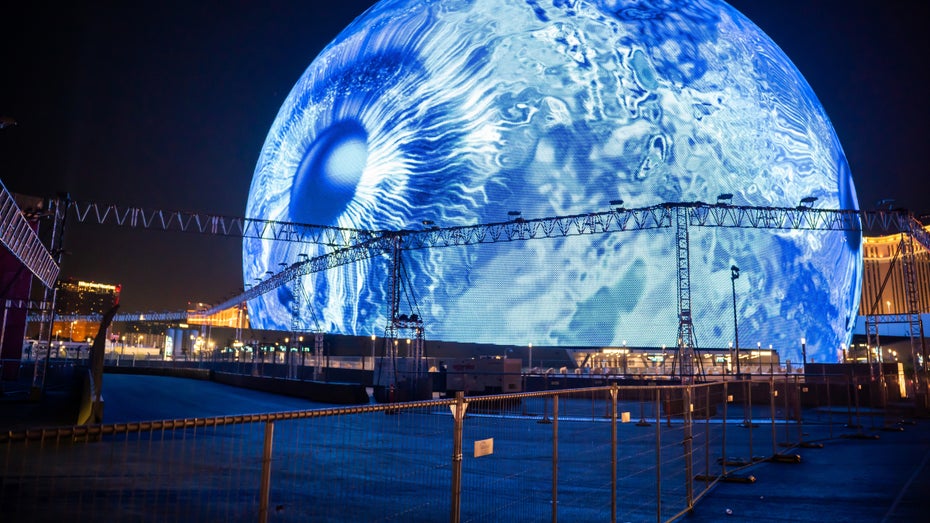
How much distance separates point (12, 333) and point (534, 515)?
34.0m

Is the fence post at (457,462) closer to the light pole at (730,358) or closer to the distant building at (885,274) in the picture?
the light pole at (730,358)

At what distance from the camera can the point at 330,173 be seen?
139 ft

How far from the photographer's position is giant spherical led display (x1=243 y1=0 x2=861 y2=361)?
1513 inches

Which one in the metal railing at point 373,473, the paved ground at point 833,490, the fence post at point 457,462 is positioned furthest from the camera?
the paved ground at point 833,490

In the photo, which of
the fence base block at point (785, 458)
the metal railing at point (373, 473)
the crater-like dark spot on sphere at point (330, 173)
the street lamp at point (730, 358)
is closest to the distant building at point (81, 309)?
the crater-like dark spot on sphere at point (330, 173)

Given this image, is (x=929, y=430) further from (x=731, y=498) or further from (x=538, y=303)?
(x=538, y=303)

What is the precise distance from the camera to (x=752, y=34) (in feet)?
142

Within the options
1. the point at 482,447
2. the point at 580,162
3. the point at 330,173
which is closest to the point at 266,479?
the point at 482,447

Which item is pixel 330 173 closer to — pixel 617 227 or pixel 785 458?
pixel 617 227

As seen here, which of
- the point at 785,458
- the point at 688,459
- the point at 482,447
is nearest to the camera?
the point at 482,447

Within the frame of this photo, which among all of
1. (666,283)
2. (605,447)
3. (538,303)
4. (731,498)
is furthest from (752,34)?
(731,498)

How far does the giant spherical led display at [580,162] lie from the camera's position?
3844cm

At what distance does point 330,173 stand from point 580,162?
15.7 metres

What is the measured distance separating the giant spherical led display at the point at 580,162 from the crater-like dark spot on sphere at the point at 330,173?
20cm
